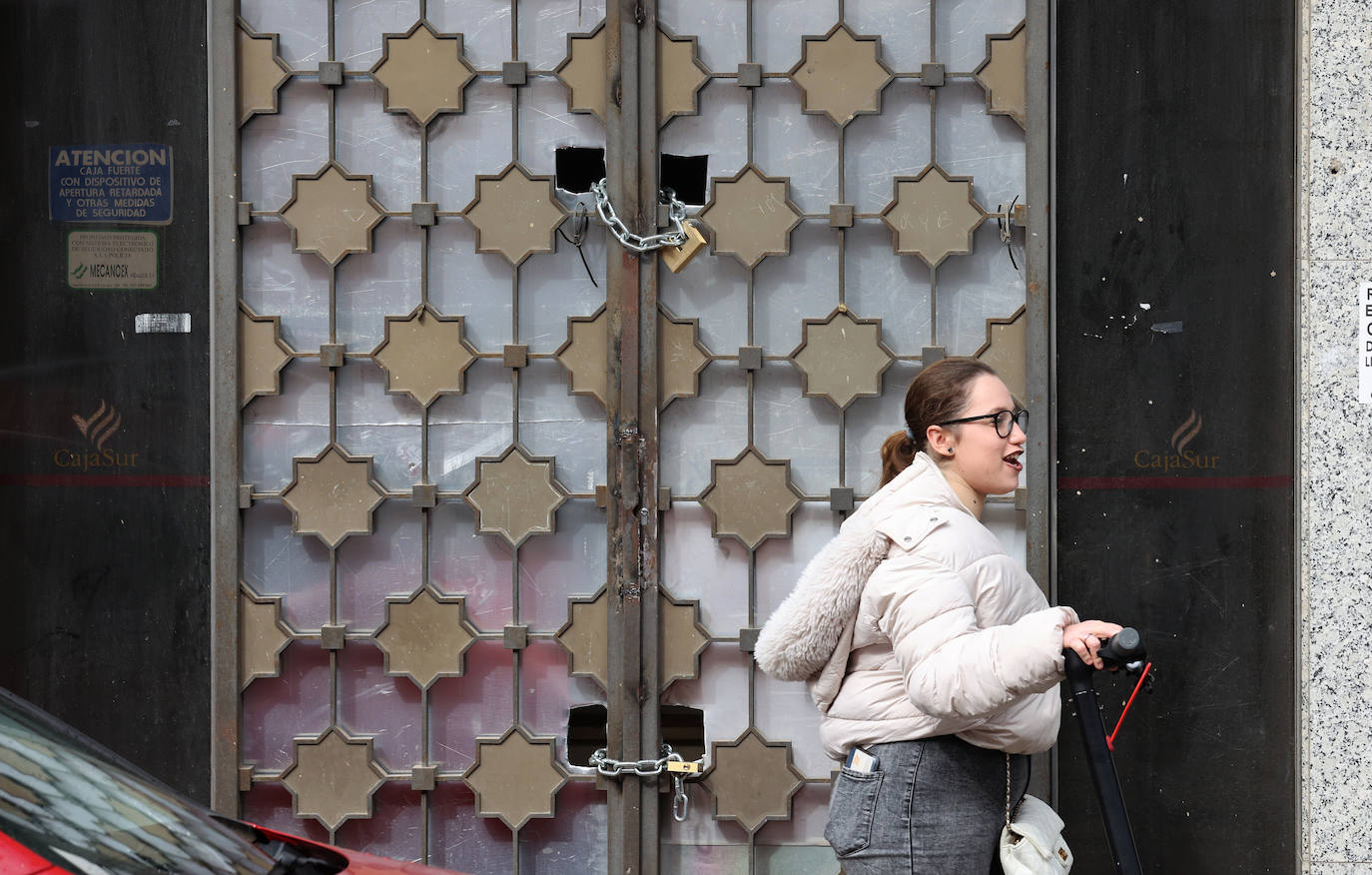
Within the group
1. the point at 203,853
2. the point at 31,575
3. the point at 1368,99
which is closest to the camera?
the point at 203,853

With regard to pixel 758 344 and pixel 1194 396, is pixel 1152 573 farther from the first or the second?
pixel 758 344

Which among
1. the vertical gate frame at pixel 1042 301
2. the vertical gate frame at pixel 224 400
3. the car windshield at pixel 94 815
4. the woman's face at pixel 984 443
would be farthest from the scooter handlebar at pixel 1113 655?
the vertical gate frame at pixel 224 400

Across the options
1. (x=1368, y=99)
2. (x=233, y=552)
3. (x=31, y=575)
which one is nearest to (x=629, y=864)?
(x=233, y=552)

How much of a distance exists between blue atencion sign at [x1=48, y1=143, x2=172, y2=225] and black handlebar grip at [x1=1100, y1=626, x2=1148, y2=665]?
→ 3.68m

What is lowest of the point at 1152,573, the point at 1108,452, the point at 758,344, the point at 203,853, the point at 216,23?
the point at 203,853

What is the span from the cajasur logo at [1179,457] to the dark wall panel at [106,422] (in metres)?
3.36

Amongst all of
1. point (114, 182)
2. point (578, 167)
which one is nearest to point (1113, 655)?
point (578, 167)

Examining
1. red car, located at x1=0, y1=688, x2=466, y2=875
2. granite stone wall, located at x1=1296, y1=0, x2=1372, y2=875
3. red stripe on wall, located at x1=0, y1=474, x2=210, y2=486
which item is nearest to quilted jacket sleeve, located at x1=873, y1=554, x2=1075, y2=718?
red car, located at x1=0, y1=688, x2=466, y2=875

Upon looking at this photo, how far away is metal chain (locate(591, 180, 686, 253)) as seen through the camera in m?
4.55

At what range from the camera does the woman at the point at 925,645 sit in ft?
8.63

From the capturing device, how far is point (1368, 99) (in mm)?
4363

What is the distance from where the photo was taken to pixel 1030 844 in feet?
8.93

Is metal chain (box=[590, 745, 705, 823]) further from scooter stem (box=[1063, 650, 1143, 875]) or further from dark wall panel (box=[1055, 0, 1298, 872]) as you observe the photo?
scooter stem (box=[1063, 650, 1143, 875])

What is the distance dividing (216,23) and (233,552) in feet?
6.20
